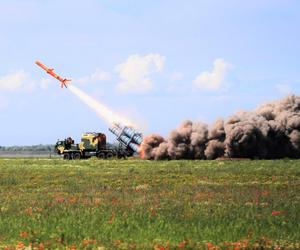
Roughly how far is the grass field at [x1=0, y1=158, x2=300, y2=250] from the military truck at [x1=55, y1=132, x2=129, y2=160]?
3748 centimetres

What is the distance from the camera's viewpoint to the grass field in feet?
71.9

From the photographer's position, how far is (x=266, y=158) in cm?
8069

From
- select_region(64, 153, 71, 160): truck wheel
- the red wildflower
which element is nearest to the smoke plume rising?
select_region(64, 153, 71, 160): truck wheel

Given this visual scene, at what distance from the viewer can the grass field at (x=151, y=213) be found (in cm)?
2191

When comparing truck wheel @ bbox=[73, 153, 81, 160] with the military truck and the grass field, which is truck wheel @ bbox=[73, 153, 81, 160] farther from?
the grass field

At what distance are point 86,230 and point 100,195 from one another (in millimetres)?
12727

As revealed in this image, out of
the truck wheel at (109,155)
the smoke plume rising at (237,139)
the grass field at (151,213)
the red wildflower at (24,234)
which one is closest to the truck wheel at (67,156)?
the truck wheel at (109,155)

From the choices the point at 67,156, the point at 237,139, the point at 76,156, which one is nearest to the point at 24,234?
the point at 237,139

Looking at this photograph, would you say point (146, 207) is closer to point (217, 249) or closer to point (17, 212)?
point (17, 212)

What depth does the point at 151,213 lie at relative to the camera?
27719mm

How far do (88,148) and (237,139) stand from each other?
21621 mm

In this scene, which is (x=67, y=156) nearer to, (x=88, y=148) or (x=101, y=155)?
(x=88, y=148)

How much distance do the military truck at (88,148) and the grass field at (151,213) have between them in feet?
123

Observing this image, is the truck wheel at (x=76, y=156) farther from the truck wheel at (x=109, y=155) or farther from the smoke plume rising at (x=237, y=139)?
the smoke plume rising at (x=237, y=139)
